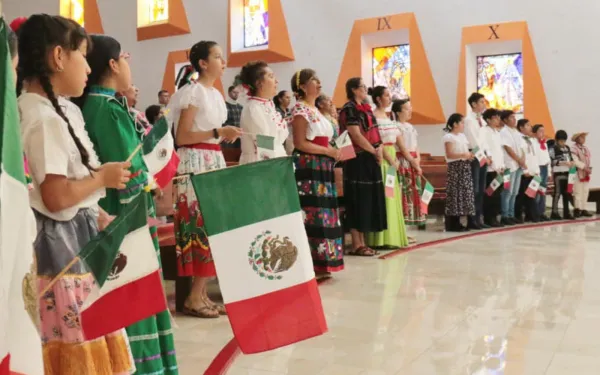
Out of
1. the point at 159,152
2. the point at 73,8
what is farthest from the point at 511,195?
the point at 73,8

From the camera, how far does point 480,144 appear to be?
7.59 m

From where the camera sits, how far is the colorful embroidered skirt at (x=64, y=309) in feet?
5.21

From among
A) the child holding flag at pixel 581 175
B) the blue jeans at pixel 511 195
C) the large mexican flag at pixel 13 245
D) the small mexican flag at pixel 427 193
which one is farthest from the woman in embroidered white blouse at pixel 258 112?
the child holding flag at pixel 581 175

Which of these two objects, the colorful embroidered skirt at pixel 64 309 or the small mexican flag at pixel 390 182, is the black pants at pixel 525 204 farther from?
the colorful embroidered skirt at pixel 64 309

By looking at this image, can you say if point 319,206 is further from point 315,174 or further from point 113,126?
point 113,126

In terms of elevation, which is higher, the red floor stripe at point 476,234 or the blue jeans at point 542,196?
the blue jeans at point 542,196

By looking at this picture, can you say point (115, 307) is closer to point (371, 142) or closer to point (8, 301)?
point (8, 301)

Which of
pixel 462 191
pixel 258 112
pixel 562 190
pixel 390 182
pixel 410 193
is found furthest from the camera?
pixel 562 190

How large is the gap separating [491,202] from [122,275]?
6721mm

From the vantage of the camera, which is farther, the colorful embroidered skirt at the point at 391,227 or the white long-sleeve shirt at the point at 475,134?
the white long-sleeve shirt at the point at 475,134

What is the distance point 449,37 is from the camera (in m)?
10.2

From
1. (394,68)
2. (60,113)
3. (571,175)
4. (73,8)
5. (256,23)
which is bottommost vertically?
(571,175)

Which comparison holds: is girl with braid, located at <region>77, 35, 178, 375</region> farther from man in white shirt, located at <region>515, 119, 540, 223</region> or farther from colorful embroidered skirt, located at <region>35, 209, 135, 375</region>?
man in white shirt, located at <region>515, 119, 540, 223</region>

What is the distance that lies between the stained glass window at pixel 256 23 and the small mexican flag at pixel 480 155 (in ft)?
16.4
